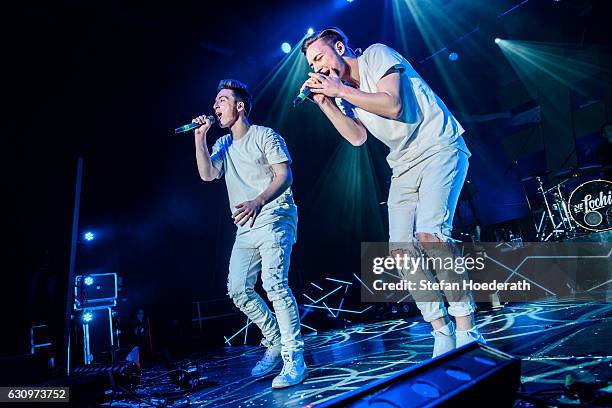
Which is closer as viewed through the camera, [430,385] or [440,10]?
[430,385]

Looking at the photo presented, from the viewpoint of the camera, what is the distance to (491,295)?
6.11 meters

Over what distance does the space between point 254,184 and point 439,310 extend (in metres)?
1.64

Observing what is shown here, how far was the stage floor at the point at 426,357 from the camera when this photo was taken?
1812 millimetres

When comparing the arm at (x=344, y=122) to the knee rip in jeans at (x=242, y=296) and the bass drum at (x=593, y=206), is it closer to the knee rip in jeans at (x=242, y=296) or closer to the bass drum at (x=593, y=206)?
the knee rip in jeans at (x=242, y=296)

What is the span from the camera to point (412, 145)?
90.3 inches

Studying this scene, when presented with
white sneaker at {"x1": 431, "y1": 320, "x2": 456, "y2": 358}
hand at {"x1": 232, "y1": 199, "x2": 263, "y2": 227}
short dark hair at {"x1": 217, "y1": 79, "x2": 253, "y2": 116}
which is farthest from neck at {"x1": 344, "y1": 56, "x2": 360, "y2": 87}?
white sneaker at {"x1": 431, "y1": 320, "x2": 456, "y2": 358}

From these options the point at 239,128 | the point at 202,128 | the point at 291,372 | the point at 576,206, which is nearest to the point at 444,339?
the point at 291,372

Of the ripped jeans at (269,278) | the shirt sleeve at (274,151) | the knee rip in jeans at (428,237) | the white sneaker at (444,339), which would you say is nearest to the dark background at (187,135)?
the ripped jeans at (269,278)

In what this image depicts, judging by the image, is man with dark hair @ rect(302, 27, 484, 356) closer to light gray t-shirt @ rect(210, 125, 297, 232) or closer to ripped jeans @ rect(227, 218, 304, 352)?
light gray t-shirt @ rect(210, 125, 297, 232)

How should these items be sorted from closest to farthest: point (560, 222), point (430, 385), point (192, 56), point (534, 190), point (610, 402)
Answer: point (430, 385) < point (610, 402) < point (560, 222) < point (192, 56) < point (534, 190)

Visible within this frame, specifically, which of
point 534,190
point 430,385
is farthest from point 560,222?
point 430,385

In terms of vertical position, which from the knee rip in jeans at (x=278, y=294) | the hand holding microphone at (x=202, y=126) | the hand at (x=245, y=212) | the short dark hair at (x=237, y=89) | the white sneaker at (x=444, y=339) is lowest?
the white sneaker at (x=444, y=339)

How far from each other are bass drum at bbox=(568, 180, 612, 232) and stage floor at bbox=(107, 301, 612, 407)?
2.41 meters

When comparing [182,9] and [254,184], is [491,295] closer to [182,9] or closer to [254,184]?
[254,184]
